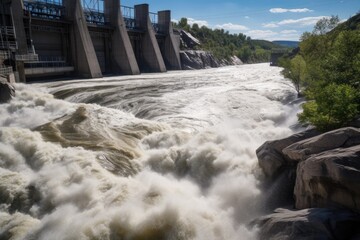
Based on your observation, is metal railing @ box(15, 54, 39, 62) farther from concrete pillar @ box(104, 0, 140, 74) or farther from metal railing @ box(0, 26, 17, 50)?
concrete pillar @ box(104, 0, 140, 74)

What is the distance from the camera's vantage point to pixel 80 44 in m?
33.5

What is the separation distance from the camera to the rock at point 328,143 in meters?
7.41

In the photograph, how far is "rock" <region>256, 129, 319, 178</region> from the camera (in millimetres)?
8867

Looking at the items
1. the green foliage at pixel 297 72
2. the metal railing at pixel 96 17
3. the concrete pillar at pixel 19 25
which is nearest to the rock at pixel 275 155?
the green foliage at pixel 297 72

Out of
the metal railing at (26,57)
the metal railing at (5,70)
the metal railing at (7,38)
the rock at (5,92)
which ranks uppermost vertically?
the metal railing at (7,38)

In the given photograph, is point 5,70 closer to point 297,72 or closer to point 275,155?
point 275,155

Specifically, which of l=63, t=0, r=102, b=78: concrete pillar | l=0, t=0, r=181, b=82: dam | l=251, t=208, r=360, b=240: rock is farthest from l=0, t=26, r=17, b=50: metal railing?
l=251, t=208, r=360, b=240: rock

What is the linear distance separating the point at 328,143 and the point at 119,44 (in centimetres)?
3633

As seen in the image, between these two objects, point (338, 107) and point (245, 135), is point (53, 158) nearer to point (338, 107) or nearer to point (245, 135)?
point (245, 135)

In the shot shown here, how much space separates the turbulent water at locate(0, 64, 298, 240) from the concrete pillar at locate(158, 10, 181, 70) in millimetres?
37145

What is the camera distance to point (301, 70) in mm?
23766

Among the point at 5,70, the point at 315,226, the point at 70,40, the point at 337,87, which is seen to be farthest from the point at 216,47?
the point at 315,226

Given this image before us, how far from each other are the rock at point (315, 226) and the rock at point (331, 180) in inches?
14.2

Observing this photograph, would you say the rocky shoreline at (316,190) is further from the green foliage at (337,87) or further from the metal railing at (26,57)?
the metal railing at (26,57)
